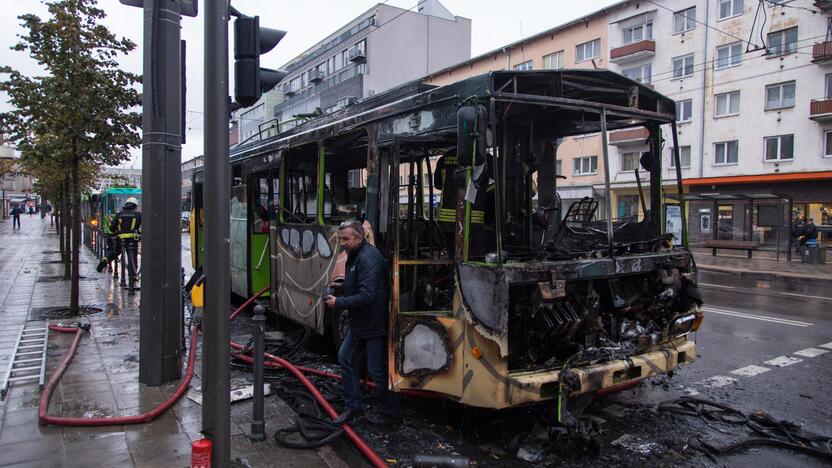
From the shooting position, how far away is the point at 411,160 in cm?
553

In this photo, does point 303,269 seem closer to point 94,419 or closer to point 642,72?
point 94,419

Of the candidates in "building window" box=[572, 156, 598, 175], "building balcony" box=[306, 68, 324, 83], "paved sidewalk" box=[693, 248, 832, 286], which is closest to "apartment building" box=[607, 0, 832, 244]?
"paved sidewalk" box=[693, 248, 832, 286]

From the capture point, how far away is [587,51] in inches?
1377

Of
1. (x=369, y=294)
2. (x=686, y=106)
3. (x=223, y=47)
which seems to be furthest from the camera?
(x=686, y=106)

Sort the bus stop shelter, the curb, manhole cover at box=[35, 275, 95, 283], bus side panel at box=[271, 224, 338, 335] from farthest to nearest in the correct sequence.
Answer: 1. the bus stop shelter
2. the curb
3. manhole cover at box=[35, 275, 95, 283]
4. bus side panel at box=[271, 224, 338, 335]

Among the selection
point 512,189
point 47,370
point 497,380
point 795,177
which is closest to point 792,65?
point 795,177

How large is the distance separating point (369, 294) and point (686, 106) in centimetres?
3156

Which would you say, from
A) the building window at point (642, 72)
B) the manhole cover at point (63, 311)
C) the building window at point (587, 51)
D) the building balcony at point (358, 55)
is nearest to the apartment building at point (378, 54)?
the building balcony at point (358, 55)

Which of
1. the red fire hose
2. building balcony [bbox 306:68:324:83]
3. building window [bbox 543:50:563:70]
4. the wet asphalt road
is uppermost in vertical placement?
building balcony [bbox 306:68:324:83]

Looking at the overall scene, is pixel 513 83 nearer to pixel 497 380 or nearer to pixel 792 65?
pixel 497 380

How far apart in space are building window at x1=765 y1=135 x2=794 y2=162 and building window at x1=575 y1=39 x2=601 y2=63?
1121cm

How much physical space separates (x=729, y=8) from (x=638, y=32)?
5.19 meters

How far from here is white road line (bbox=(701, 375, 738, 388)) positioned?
574 centimetres

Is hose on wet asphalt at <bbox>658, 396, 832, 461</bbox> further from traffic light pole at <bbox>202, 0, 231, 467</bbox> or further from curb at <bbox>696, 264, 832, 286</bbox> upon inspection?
curb at <bbox>696, 264, 832, 286</bbox>
